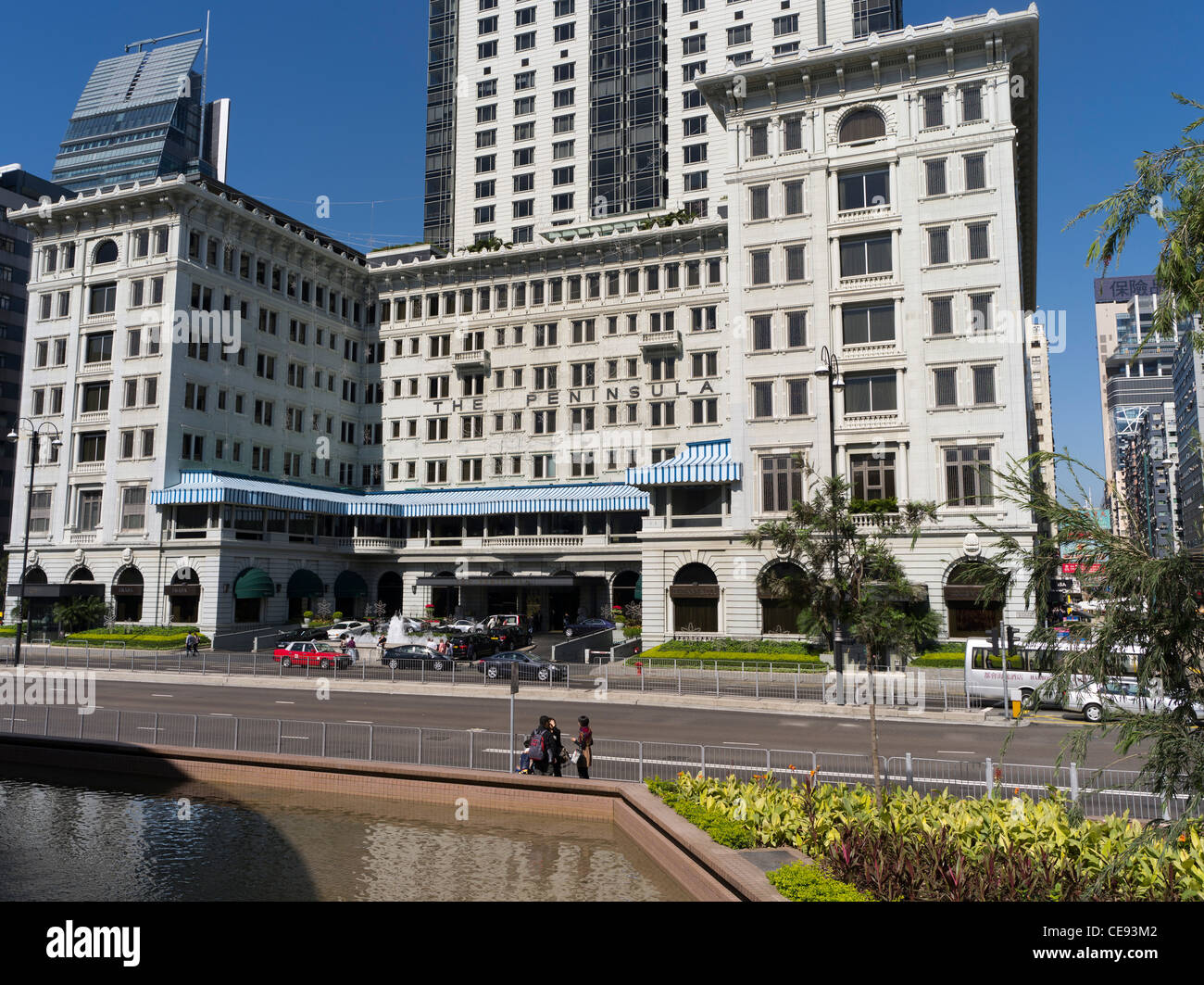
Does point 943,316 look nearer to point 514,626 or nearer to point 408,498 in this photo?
point 514,626

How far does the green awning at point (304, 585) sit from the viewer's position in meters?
63.2

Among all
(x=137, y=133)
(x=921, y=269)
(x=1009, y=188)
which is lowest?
(x=921, y=269)

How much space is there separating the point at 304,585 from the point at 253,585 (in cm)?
563

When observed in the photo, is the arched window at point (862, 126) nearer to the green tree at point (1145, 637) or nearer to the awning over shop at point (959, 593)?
the awning over shop at point (959, 593)

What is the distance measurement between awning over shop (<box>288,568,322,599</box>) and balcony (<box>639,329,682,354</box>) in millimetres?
30005

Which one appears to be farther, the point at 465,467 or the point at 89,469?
the point at 465,467

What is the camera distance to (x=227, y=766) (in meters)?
19.1

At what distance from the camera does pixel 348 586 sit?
69.1 metres

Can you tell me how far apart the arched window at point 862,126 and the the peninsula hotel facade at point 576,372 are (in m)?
0.17

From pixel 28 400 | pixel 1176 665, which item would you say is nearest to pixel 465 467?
pixel 28 400

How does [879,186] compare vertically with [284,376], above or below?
above

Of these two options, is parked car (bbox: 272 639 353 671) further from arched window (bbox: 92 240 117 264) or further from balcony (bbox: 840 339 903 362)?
arched window (bbox: 92 240 117 264)
